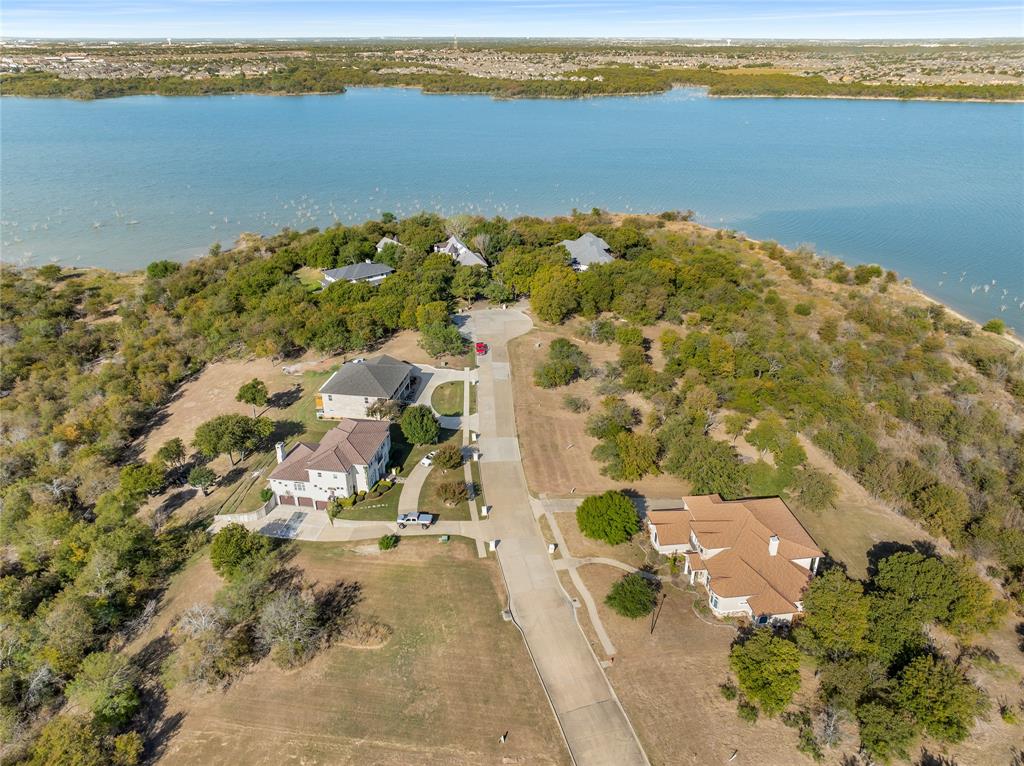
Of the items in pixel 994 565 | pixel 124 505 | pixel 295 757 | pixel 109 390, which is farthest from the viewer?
pixel 109 390

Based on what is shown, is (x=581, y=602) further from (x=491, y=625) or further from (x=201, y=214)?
(x=201, y=214)

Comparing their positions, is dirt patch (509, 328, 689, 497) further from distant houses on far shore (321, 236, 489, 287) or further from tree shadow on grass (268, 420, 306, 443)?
distant houses on far shore (321, 236, 489, 287)

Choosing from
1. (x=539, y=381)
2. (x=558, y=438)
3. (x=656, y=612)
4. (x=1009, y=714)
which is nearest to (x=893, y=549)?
(x=1009, y=714)

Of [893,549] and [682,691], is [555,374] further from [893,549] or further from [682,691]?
[682,691]

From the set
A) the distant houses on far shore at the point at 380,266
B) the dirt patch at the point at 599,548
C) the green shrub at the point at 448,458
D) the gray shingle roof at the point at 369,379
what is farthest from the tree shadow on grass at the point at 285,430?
the distant houses on far shore at the point at 380,266

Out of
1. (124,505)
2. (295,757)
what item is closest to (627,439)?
(295,757)

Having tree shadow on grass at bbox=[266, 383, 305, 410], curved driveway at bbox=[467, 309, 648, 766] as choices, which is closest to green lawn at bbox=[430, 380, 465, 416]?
curved driveway at bbox=[467, 309, 648, 766]
